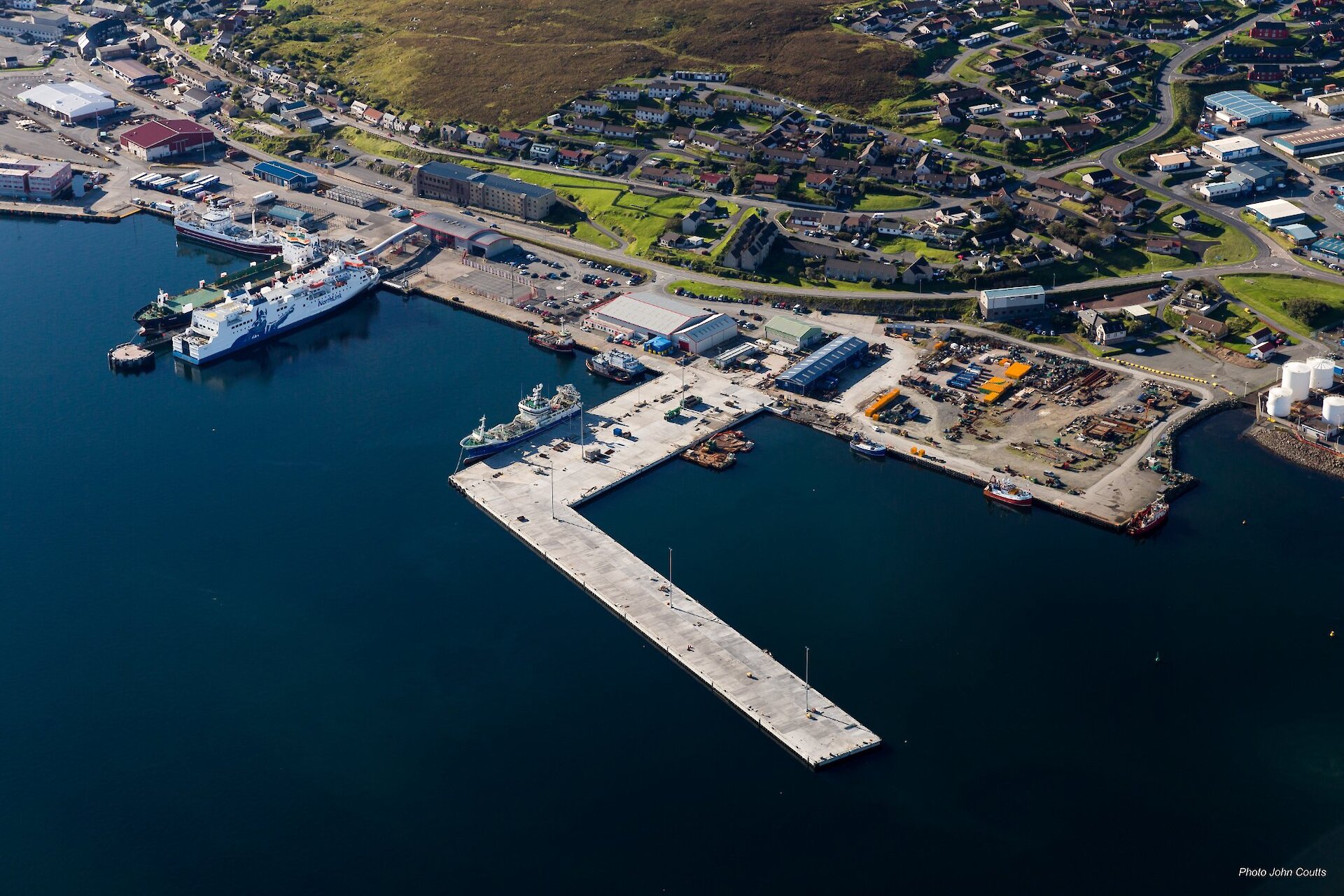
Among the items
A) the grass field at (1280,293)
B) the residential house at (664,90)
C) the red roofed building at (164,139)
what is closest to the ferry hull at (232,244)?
the red roofed building at (164,139)

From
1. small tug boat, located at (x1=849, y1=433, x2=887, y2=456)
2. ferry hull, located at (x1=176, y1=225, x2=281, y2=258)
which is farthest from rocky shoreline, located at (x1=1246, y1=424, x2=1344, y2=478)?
ferry hull, located at (x1=176, y1=225, x2=281, y2=258)

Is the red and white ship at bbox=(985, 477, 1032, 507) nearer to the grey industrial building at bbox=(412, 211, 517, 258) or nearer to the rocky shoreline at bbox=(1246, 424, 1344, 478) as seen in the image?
Answer: the rocky shoreline at bbox=(1246, 424, 1344, 478)

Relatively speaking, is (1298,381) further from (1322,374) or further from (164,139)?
(164,139)

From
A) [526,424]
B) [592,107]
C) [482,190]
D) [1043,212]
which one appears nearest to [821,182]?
[1043,212]

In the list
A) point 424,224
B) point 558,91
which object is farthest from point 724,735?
point 558,91

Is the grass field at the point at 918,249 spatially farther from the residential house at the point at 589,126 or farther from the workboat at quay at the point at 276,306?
the workboat at quay at the point at 276,306

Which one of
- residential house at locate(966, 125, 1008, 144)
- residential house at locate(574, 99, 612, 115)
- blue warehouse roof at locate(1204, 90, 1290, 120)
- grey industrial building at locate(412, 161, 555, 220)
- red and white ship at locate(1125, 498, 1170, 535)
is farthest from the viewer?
residential house at locate(574, 99, 612, 115)

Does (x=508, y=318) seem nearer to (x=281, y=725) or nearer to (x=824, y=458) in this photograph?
(x=824, y=458)
